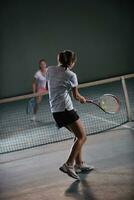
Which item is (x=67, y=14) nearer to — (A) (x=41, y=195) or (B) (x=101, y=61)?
(B) (x=101, y=61)

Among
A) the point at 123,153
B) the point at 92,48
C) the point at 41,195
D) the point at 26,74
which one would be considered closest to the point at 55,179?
the point at 41,195

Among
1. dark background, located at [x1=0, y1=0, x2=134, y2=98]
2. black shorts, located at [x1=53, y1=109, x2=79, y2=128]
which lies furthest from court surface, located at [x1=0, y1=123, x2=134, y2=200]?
dark background, located at [x1=0, y1=0, x2=134, y2=98]

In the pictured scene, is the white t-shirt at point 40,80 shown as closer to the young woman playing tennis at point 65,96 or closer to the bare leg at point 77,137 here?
the young woman playing tennis at point 65,96

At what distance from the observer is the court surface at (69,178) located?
5.87 meters

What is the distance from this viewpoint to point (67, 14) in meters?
19.4

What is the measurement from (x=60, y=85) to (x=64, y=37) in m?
13.3

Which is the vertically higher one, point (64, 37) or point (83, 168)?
point (64, 37)

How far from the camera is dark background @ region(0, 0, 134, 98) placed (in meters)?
18.6

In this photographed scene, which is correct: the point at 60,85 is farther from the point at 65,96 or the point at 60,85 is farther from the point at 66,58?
the point at 66,58

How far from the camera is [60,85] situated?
6.55 meters

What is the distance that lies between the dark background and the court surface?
10.4 m

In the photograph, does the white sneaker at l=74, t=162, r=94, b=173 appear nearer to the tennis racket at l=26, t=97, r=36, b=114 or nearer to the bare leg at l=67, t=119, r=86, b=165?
the bare leg at l=67, t=119, r=86, b=165

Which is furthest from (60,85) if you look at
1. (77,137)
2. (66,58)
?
(77,137)

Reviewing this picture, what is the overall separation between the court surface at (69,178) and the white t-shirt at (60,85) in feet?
3.71
